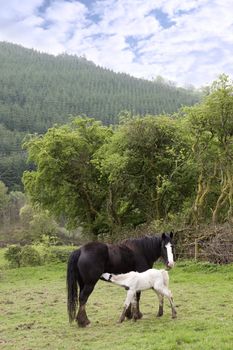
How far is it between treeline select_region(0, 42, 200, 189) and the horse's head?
10955cm

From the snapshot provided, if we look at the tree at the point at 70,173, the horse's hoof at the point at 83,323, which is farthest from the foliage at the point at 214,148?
the horse's hoof at the point at 83,323

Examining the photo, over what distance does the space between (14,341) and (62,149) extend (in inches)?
700

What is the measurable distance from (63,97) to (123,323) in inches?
6296

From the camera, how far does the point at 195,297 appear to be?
38.9 ft

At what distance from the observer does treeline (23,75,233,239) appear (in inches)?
819

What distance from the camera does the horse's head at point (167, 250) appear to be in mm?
9359

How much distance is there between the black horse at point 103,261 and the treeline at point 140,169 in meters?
10.9

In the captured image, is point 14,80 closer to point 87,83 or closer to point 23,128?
point 87,83

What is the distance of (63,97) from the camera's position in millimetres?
164375

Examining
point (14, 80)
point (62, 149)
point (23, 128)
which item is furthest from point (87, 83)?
point (62, 149)

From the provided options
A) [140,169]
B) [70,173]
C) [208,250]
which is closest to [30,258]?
[70,173]

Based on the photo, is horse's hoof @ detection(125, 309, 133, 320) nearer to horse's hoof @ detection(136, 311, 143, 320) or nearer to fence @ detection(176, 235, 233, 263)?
horse's hoof @ detection(136, 311, 143, 320)

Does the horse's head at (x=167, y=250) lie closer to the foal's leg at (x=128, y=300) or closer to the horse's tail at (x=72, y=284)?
the foal's leg at (x=128, y=300)

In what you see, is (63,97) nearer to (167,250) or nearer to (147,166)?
(147,166)
